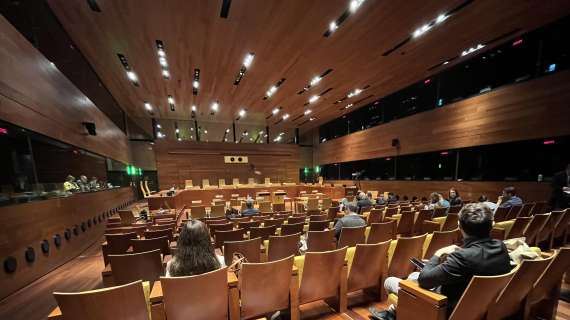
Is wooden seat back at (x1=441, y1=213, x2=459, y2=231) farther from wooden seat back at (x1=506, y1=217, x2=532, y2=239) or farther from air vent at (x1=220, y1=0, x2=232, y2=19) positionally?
air vent at (x1=220, y1=0, x2=232, y2=19)

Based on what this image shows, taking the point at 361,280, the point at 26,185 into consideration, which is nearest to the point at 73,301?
the point at 361,280

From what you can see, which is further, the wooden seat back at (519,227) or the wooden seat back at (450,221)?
the wooden seat back at (450,221)

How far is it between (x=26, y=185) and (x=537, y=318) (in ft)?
23.9

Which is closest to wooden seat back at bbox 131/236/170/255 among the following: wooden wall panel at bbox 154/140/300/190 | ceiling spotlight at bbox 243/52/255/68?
ceiling spotlight at bbox 243/52/255/68

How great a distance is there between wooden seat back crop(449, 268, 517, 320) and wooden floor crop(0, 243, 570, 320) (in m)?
0.92

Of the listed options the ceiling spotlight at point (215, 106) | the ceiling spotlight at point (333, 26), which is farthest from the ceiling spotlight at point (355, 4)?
the ceiling spotlight at point (215, 106)

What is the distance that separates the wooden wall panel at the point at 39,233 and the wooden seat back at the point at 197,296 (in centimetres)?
335

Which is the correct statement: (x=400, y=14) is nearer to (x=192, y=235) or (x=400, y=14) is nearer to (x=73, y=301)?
(x=192, y=235)

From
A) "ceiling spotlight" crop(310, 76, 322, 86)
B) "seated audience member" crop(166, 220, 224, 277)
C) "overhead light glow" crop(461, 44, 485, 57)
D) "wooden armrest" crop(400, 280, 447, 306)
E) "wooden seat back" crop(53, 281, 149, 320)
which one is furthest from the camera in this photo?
"ceiling spotlight" crop(310, 76, 322, 86)

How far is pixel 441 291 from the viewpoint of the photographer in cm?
152

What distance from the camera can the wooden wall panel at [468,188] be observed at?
226 inches

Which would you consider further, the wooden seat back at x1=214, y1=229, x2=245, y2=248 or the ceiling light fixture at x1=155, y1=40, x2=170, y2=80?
the ceiling light fixture at x1=155, y1=40, x2=170, y2=80

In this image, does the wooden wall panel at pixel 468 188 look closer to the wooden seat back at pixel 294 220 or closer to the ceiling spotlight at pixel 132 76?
the wooden seat back at pixel 294 220

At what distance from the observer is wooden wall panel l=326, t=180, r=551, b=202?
5.73 m
